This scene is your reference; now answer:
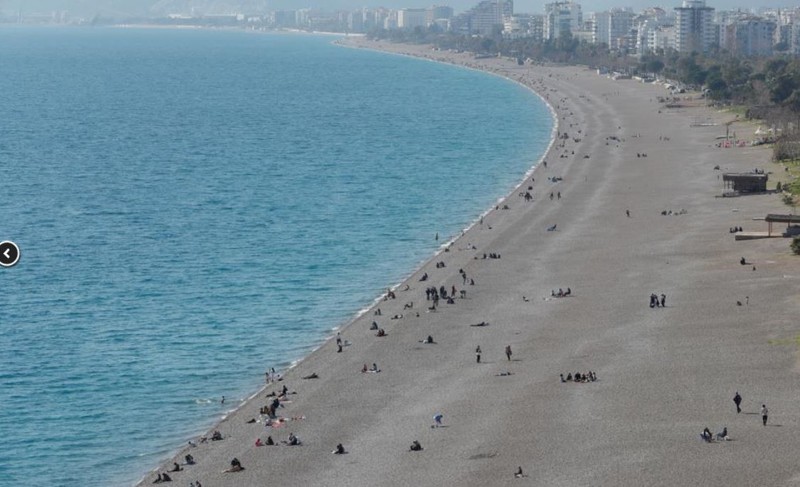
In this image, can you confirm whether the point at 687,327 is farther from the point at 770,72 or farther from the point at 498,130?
the point at 770,72

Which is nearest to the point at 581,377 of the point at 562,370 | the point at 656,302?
the point at 562,370

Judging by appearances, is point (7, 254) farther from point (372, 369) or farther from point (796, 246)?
point (796, 246)

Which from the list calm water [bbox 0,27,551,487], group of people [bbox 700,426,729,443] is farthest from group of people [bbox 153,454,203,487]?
group of people [bbox 700,426,729,443]

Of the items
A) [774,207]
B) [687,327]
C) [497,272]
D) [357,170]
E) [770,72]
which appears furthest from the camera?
[770,72]

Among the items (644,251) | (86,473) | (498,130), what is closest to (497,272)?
(644,251)

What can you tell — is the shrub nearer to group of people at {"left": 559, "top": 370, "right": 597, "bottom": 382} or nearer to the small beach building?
group of people at {"left": 559, "top": 370, "right": 597, "bottom": 382}

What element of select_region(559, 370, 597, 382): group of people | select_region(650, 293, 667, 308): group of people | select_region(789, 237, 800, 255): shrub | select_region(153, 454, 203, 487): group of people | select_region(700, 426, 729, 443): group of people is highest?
select_region(789, 237, 800, 255): shrub
